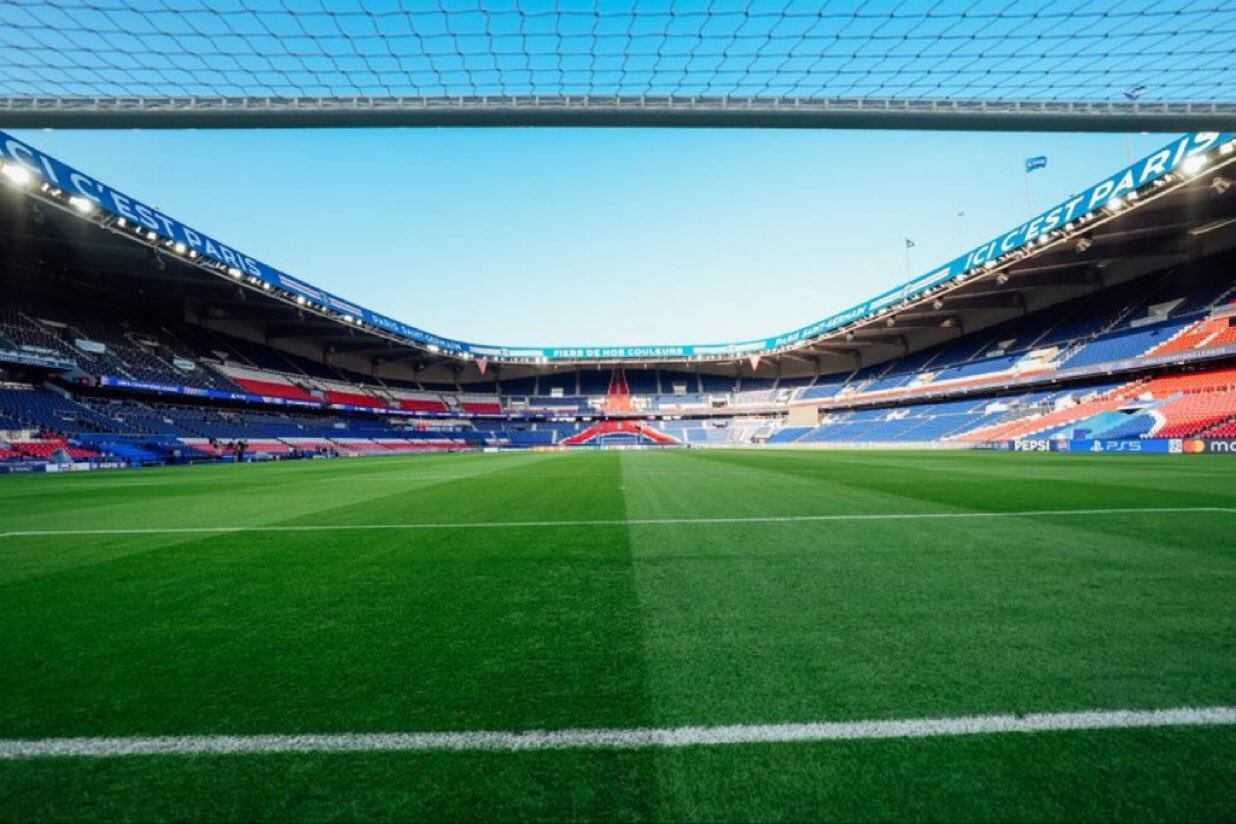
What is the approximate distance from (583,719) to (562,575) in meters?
1.71

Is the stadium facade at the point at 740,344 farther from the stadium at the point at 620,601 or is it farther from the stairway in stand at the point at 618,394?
the stadium at the point at 620,601

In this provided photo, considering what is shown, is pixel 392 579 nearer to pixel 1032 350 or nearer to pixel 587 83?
pixel 587 83

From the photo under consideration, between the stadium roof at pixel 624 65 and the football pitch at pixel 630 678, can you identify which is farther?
the stadium roof at pixel 624 65

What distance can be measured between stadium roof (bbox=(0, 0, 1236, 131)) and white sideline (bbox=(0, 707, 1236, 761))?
3.54 meters

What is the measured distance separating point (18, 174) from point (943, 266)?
37892 millimetres

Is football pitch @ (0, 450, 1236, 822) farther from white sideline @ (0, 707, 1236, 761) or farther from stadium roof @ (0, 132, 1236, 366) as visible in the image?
stadium roof @ (0, 132, 1236, 366)

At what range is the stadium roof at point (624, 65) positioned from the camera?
346cm

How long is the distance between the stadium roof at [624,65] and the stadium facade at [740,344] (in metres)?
17.9

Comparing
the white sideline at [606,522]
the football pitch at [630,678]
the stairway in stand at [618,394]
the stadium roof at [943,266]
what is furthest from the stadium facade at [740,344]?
the football pitch at [630,678]

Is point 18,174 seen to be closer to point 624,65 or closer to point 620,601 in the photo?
point 624,65

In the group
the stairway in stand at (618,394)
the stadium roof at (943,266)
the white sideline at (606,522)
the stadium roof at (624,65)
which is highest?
the stadium roof at (943,266)

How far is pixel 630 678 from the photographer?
5.95ft

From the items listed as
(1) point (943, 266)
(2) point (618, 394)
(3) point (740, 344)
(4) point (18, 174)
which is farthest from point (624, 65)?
(2) point (618, 394)

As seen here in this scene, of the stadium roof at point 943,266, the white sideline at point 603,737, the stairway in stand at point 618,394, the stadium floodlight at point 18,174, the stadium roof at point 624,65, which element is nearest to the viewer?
the white sideline at point 603,737
